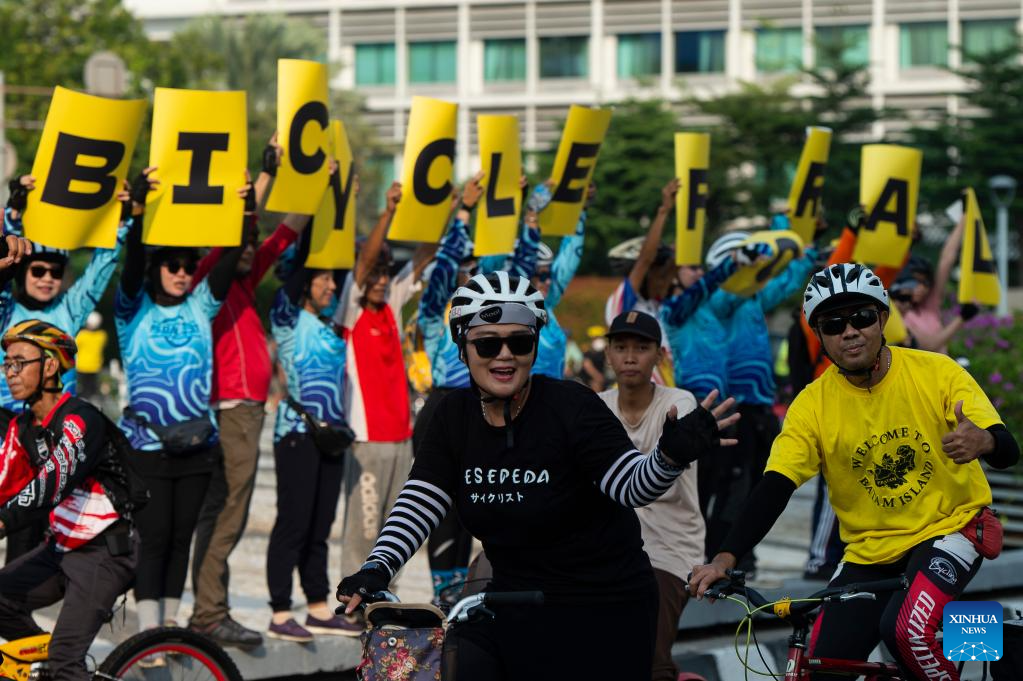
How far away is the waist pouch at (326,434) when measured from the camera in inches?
355

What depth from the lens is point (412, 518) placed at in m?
5.47

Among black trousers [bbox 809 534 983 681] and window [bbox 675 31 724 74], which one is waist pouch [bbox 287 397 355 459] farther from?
window [bbox 675 31 724 74]

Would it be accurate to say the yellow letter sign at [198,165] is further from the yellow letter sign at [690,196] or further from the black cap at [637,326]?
the yellow letter sign at [690,196]

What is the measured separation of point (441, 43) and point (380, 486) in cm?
6793

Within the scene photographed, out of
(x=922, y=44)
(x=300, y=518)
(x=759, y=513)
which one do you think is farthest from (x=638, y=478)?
(x=922, y=44)

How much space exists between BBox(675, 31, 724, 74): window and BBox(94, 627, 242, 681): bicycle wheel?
2577 inches

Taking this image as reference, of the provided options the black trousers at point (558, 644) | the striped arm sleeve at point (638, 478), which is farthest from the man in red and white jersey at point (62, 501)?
the striped arm sleeve at point (638, 478)

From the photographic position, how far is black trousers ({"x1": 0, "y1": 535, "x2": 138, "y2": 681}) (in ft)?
22.9

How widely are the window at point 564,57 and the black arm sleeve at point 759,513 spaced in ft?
224

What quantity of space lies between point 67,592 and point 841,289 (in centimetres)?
331

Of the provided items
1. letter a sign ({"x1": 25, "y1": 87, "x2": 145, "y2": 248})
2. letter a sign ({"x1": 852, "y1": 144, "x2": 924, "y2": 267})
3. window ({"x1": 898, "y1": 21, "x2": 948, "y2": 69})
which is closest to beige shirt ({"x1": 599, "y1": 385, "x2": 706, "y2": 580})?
letter a sign ({"x1": 25, "y1": 87, "x2": 145, "y2": 248})

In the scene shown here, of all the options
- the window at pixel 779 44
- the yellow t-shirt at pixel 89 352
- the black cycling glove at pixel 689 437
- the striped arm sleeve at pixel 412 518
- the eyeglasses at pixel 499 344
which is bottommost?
the yellow t-shirt at pixel 89 352

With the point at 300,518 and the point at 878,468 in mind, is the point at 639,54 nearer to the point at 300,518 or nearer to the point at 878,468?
the point at 300,518

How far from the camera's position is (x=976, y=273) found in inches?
489
